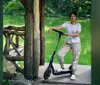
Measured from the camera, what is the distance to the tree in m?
5.38

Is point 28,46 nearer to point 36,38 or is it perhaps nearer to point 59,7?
point 36,38

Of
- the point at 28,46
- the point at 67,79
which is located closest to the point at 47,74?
the point at 67,79

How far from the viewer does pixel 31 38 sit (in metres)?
5.45

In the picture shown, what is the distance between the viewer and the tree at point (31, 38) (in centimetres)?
538

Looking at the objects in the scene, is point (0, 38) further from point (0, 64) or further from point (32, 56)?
point (32, 56)

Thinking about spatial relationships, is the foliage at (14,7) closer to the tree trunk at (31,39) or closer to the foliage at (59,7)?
the foliage at (59,7)

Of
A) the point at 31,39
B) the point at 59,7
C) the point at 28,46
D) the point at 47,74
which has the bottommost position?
the point at 59,7

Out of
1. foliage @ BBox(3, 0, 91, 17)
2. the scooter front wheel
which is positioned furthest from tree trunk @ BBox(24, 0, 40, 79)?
foliage @ BBox(3, 0, 91, 17)

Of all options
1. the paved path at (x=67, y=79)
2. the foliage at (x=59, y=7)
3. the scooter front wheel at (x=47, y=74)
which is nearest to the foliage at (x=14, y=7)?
the foliage at (x=59, y=7)

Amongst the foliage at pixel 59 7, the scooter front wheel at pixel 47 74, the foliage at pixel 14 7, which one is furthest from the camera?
the foliage at pixel 14 7

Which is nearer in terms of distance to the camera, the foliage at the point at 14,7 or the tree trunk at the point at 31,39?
the tree trunk at the point at 31,39

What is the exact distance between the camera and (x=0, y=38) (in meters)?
0.63

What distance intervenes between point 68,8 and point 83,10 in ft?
3.44

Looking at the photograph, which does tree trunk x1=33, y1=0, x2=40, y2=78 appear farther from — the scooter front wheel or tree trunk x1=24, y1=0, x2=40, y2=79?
the scooter front wheel
